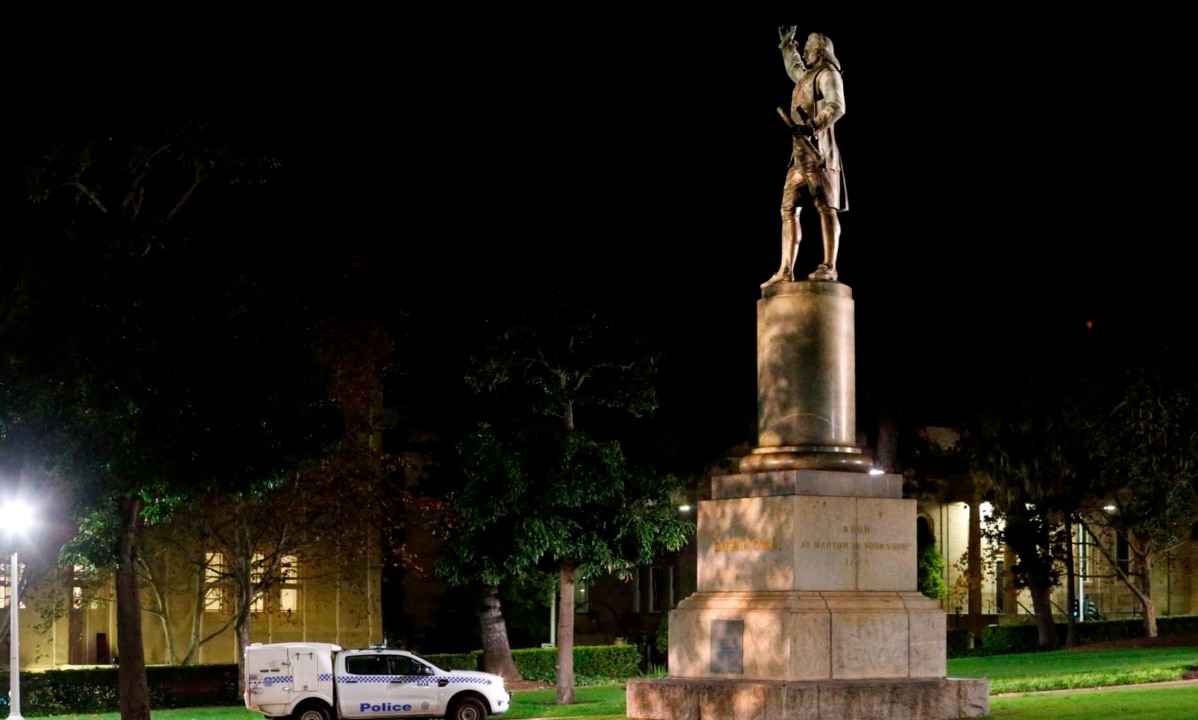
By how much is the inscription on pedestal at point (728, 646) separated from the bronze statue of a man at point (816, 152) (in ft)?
13.7

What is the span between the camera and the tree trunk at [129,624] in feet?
101

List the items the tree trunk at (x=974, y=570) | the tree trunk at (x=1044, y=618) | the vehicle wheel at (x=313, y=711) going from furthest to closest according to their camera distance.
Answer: the tree trunk at (x=974, y=570)
the tree trunk at (x=1044, y=618)
the vehicle wheel at (x=313, y=711)

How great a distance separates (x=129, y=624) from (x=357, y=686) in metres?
4.16

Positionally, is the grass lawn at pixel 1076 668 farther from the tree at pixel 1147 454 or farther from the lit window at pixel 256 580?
the lit window at pixel 256 580

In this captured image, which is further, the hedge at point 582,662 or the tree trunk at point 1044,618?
the tree trunk at point 1044,618

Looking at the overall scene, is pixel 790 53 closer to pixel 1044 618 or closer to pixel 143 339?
pixel 143 339

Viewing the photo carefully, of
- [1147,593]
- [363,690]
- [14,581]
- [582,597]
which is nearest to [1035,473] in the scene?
[1147,593]

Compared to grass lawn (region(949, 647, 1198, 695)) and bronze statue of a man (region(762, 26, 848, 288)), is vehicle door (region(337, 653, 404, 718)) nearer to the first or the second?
grass lawn (region(949, 647, 1198, 695))

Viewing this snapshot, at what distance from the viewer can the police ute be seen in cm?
3045

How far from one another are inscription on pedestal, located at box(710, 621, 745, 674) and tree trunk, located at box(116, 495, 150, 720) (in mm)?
13400

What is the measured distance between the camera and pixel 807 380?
2072 centimetres

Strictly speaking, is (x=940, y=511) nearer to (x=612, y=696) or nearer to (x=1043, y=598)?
(x=1043, y=598)

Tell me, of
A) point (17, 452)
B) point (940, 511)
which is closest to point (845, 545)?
point (17, 452)

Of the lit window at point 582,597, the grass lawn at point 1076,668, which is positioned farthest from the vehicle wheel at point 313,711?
the lit window at point 582,597
